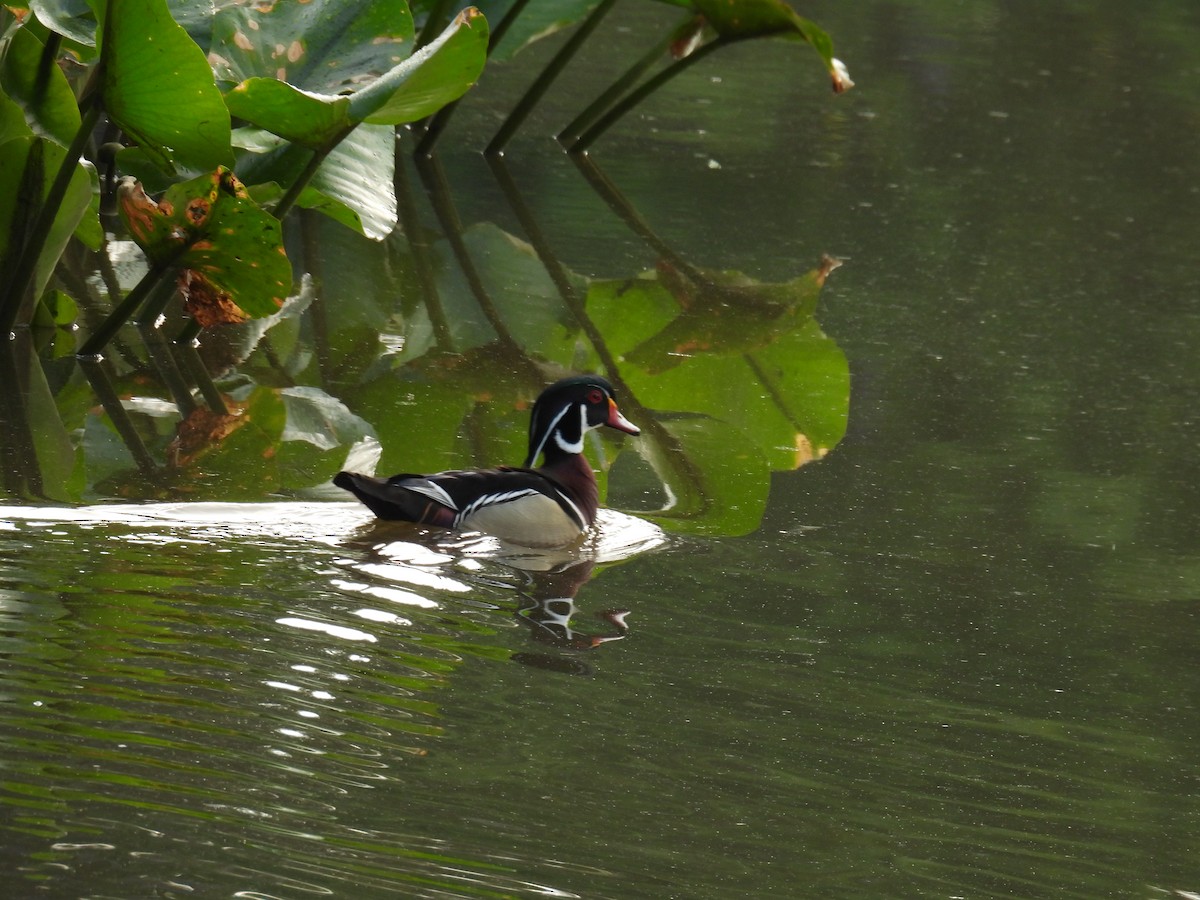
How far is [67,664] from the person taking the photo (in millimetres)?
4062

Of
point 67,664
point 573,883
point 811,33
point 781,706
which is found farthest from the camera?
point 811,33

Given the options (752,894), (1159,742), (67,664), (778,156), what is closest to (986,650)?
(1159,742)

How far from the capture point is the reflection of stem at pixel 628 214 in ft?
32.1

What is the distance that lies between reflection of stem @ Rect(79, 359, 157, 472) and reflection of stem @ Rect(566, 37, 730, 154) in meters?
4.78

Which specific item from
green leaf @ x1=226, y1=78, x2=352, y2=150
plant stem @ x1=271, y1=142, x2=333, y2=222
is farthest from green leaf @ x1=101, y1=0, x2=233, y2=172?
Answer: plant stem @ x1=271, y1=142, x2=333, y2=222

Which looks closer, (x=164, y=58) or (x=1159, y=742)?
(x=1159, y=742)

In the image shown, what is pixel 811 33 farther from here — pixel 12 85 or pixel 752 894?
pixel 752 894

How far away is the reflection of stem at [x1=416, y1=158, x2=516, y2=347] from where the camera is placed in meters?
8.50

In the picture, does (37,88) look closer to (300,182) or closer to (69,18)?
(69,18)

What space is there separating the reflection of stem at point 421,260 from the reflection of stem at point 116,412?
5.12 ft

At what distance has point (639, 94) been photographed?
11.3 meters

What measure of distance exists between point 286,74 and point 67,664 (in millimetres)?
3074

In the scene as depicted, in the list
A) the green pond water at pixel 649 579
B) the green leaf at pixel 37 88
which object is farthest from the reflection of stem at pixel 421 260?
the green leaf at pixel 37 88

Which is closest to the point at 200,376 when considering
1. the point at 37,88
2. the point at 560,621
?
the point at 37,88
